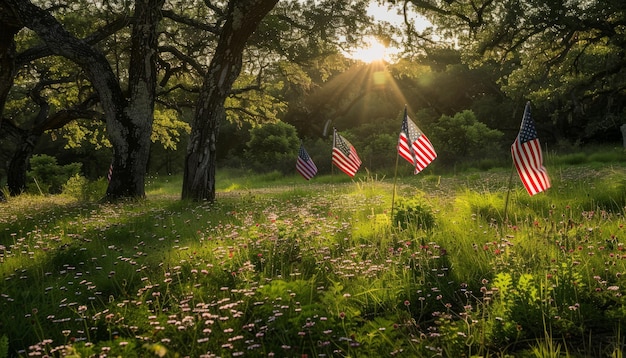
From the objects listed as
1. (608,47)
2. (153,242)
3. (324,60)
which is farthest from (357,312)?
(608,47)

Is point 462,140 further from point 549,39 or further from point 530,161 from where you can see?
point 530,161

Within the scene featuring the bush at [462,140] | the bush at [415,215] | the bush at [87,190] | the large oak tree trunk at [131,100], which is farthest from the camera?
the bush at [462,140]

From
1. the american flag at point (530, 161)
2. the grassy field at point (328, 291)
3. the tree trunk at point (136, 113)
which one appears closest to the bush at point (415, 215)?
the grassy field at point (328, 291)

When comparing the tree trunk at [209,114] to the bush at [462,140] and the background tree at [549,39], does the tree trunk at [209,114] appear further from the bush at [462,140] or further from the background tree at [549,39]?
the bush at [462,140]

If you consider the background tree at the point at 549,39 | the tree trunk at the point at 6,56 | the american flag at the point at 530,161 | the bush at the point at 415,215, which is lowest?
the bush at the point at 415,215

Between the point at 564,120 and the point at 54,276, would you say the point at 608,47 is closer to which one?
the point at 564,120

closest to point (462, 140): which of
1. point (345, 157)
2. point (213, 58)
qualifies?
point (345, 157)

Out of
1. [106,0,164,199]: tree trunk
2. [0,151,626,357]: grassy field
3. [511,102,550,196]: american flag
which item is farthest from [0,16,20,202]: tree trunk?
[511,102,550,196]: american flag

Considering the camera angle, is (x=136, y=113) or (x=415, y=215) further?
(x=136, y=113)

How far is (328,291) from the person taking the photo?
428cm

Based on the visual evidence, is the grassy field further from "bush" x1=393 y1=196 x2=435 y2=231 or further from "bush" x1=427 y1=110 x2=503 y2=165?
"bush" x1=427 y1=110 x2=503 y2=165

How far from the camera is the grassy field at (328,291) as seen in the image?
136 inches

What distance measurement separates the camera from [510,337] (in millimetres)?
3541

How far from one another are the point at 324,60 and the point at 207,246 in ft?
43.6
